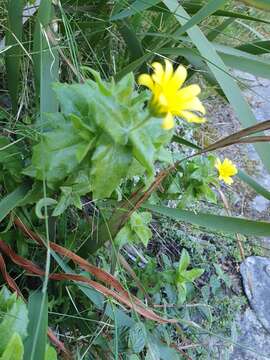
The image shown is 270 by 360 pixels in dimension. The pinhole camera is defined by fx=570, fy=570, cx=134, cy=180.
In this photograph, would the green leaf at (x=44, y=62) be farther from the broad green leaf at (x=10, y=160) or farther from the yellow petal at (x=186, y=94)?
the yellow petal at (x=186, y=94)

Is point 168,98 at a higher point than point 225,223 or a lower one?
higher

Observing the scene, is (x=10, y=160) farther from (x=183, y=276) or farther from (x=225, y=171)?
(x=225, y=171)

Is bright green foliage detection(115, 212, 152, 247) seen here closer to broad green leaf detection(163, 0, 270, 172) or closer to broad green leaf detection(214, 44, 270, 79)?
broad green leaf detection(163, 0, 270, 172)

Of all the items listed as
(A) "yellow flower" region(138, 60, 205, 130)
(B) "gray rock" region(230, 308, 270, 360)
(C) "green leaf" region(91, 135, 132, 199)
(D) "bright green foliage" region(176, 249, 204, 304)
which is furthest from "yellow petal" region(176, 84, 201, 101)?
(B) "gray rock" region(230, 308, 270, 360)

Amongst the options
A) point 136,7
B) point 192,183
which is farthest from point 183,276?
point 136,7

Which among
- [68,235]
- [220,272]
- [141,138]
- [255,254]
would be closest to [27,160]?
[68,235]

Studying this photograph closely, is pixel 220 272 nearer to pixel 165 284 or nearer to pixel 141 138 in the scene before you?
pixel 165 284
